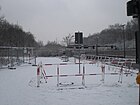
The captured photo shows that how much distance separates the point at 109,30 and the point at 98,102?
12457 cm

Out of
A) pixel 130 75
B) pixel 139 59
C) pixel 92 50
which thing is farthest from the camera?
pixel 92 50

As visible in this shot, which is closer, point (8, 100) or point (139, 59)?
point (139, 59)

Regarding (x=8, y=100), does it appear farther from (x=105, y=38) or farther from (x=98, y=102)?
(x=105, y=38)

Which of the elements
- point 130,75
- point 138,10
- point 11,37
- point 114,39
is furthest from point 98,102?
point 114,39

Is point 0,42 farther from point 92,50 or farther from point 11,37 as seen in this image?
point 92,50

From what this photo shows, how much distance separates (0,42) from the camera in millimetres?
41625

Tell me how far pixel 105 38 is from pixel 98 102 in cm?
12291

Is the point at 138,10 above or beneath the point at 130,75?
above

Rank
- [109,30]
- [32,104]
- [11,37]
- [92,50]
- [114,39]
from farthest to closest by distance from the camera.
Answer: [109,30]
[114,39]
[92,50]
[11,37]
[32,104]

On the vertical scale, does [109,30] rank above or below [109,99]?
above

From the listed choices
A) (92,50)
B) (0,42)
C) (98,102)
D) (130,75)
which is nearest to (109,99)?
(98,102)

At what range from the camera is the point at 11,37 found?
48.8m

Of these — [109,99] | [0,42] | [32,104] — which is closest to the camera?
[32,104]

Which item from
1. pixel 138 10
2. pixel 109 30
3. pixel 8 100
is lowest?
pixel 8 100
